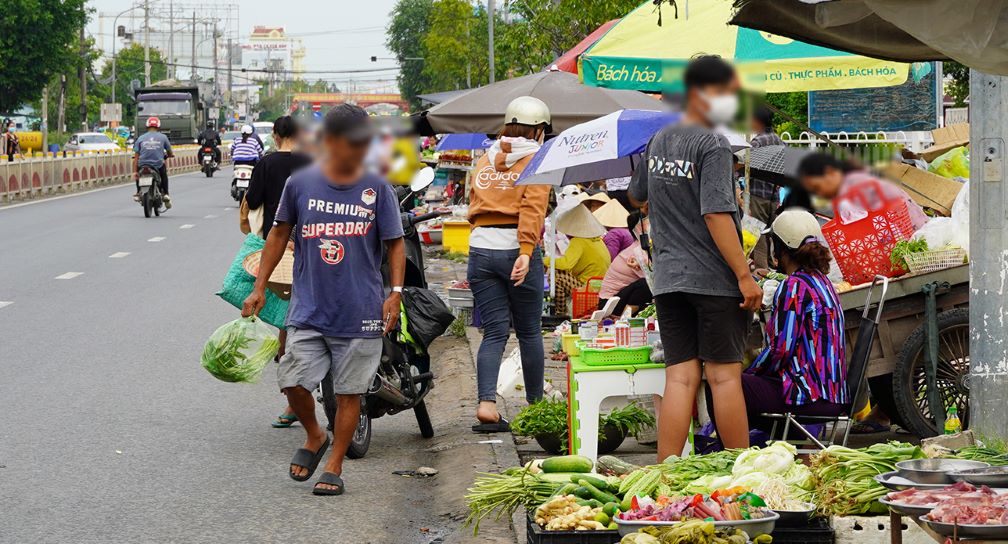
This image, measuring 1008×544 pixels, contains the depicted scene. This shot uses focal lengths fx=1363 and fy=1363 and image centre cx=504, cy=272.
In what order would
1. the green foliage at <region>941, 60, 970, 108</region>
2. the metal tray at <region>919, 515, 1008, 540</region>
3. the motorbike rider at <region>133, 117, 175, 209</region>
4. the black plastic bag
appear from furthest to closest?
the green foliage at <region>941, 60, 970, 108</region> < the motorbike rider at <region>133, 117, 175, 209</region> < the black plastic bag < the metal tray at <region>919, 515, 1008, 540</region>

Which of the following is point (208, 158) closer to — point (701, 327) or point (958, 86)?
point (958, 86)

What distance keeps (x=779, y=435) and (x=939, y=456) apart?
5.02 feet

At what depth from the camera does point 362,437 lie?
24.8ft

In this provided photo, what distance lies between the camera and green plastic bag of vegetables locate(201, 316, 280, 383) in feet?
23.0

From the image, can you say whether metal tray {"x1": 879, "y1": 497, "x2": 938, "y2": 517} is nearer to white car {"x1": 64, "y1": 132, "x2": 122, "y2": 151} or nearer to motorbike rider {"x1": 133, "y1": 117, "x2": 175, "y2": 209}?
motorbike rider {"x1": 133, "y1": 117, "x2": 175, "y2": 209}

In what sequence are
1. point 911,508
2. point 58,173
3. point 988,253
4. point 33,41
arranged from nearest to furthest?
point 911,508
point 988,253
point 58,173
point 33,41

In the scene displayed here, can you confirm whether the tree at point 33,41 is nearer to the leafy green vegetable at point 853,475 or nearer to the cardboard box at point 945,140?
the cardboard box at point 945,140

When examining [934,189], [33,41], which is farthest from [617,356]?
[33,41]

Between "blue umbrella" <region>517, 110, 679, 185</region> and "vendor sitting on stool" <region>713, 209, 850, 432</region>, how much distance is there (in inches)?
53.9

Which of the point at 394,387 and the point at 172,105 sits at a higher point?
the point at 172,105

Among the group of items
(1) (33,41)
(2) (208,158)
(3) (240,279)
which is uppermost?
(1) (33,41)

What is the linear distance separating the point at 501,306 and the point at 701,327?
2.10 metres

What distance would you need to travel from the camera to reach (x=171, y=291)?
15.2 m

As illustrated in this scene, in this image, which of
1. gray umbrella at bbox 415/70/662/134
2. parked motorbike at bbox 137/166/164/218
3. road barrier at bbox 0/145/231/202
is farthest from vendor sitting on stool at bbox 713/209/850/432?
road barrier at bbox 0/145/231/202
